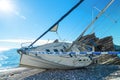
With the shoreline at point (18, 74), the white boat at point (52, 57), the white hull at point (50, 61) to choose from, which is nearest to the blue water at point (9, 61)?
the shoreline at point (18, 74)

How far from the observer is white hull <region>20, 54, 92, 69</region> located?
24.4 meters

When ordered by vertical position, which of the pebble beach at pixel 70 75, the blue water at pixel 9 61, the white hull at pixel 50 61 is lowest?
the pebble beach at pixel 70 75

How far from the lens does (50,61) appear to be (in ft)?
81.3

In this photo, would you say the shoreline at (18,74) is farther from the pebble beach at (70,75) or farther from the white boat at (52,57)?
the white boat at (52,57)

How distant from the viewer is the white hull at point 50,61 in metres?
24.4

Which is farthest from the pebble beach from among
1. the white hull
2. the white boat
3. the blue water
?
the blue water

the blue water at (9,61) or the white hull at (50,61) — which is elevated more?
the blue water at (9,61)

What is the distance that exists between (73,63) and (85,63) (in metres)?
2.40

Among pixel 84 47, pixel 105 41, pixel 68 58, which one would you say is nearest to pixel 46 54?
pixel 68 58

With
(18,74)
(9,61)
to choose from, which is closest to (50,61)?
(18,74)

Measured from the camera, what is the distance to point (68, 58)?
1012 inches

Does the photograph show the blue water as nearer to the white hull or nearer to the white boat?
the white boat

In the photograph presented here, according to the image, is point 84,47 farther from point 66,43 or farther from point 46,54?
point 46,54

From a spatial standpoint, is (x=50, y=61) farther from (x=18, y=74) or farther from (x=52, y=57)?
(x=18, y=74)
